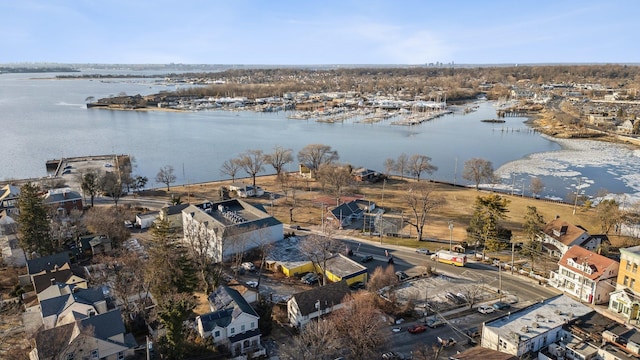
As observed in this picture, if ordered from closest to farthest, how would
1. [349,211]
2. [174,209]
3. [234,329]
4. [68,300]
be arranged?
1. [234,329]
2. [68,300]
3. [174,209]
4. [349,211]

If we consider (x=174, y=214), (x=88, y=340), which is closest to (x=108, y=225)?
(x=174, y=214)

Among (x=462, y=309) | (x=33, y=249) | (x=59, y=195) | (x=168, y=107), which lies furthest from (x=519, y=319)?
(x=168, y=107)

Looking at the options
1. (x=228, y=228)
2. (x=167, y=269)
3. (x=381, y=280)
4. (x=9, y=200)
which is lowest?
(x=381, y=280)

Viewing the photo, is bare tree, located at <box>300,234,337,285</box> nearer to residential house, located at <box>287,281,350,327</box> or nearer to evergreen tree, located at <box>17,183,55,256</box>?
residential house, located at <box>287,281,350,327</box>

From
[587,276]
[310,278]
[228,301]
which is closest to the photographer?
[228,301]

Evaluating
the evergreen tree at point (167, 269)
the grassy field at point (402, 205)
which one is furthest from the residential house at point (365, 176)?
the evergreen tree at point (167, 269)

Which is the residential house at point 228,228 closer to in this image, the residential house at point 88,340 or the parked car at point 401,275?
the residential house at point 88,340

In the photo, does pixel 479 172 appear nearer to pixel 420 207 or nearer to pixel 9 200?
pixel 420 207
